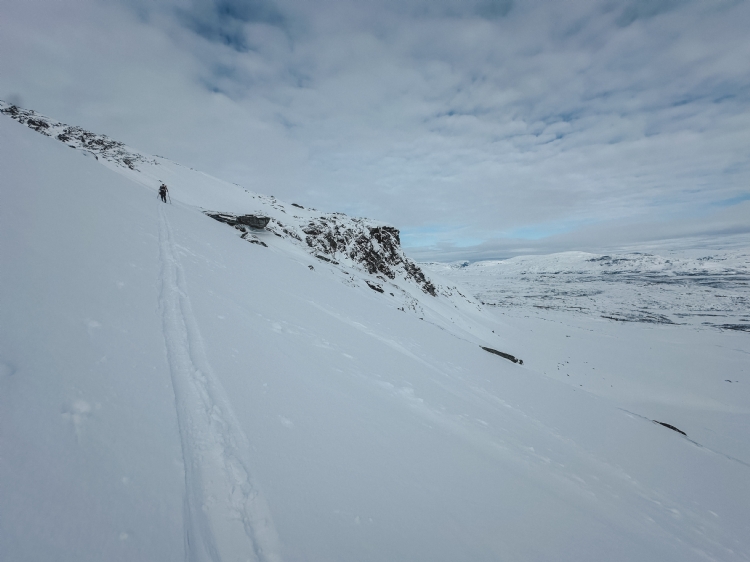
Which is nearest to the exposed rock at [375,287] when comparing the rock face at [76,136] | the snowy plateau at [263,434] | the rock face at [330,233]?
the rock face at [330,233]

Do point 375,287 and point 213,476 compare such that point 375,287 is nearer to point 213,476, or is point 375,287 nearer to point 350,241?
point 350,241

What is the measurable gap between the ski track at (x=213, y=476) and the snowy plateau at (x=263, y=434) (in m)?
0.01

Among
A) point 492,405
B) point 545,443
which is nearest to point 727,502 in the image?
point 545,443

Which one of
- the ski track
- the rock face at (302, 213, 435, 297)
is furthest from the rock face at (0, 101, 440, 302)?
the ski track

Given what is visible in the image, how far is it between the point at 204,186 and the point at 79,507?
105 feet

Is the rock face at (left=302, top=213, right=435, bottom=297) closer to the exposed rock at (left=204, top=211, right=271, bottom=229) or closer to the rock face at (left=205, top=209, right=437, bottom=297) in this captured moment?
the rock face at (left=205, top=209, right=437, bottom=297)

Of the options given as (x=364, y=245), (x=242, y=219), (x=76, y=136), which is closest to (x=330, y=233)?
(x=364, y=245)

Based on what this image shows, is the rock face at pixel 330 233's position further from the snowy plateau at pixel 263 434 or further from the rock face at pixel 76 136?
the snowy plateau at pixel 263 434

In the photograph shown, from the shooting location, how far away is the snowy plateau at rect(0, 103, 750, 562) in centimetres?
184

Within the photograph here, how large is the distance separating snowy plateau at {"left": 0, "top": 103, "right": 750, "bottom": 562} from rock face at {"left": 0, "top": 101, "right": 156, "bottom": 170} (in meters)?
27.0

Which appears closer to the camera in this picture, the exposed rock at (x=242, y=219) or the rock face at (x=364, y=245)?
the exposed rock at (x=242, y=219)

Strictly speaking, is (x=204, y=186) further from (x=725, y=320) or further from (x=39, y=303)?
(x=725, y=320)

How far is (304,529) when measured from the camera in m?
2.10

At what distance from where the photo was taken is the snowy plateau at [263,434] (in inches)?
72.5
